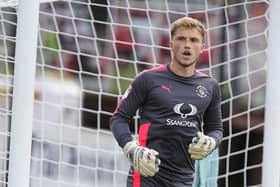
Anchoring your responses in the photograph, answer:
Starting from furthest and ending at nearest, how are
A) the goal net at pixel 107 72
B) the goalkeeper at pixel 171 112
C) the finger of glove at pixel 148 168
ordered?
the goal net at pixel 107 72
the goalkeeper at pixel 171 112
the finger of glove at pixel 148 168

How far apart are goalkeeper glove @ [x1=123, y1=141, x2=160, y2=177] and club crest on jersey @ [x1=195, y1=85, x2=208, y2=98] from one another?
22 cm

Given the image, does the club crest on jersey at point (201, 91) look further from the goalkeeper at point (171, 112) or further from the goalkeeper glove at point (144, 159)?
the goalkeeper glove at point (144, 159)

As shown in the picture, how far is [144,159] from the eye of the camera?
1653 millimetres

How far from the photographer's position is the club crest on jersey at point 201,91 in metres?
1.81

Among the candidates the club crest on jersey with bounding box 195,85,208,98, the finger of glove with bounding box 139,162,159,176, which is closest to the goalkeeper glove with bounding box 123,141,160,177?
the finger of glove with bounding box 139,162,159,176

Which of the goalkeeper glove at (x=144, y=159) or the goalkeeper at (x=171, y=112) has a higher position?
the goalkeeper at (x=171, y=112)

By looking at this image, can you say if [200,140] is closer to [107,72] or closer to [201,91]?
[201,91]

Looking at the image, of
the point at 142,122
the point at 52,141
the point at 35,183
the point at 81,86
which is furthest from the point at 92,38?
the point at 142,122

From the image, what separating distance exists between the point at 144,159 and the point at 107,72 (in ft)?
4.70

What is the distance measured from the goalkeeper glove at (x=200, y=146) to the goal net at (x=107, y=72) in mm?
978

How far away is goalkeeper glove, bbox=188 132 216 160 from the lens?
1.72 meters

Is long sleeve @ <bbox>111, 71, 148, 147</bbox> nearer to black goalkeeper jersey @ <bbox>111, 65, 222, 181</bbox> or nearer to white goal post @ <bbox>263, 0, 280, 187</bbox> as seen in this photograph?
black goalkeeper jersey @ <bbox>111, 65, 222, 181</bbox>

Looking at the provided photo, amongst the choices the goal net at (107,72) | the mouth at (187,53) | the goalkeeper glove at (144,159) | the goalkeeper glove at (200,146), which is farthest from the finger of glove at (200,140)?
the goal net at (107,72)

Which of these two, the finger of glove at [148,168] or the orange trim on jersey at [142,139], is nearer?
the finger of glove at [148,168]
